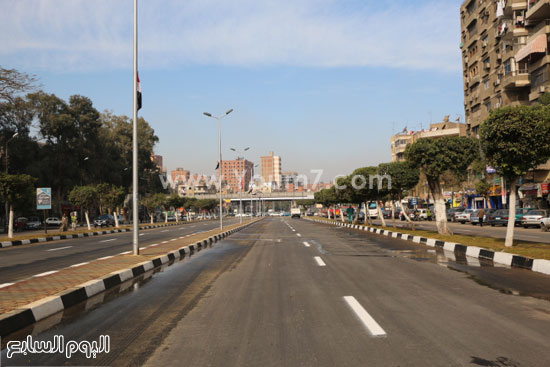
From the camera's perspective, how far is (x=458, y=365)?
3.95m

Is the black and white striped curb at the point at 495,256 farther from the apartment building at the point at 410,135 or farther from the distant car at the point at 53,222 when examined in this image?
the apartment building at the point at 410,135

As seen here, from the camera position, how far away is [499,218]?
36.7 metres

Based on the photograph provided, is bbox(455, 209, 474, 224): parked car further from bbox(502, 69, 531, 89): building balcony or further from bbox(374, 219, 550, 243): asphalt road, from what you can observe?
bbox(502, 69, 531, 89): building balcony

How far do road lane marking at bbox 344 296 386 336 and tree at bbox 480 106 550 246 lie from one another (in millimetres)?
8817

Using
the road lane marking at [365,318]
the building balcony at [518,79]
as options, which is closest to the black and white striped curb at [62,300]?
the road lane marking at [365,318]

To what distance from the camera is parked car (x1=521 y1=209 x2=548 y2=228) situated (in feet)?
108

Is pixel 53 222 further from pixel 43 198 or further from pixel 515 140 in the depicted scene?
pixel 515 140

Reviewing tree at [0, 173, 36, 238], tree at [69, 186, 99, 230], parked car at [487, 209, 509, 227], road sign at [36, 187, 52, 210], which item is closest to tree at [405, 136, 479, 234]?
parked car at [487, 209, 509, 227]

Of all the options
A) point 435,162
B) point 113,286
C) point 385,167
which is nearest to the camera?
point 113,286

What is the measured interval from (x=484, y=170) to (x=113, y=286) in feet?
152

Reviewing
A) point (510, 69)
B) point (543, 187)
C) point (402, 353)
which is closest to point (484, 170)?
point (543, 187)

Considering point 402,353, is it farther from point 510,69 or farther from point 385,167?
point 510,69

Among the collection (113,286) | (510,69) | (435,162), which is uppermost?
(510,69)

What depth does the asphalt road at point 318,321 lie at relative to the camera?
4281mm
